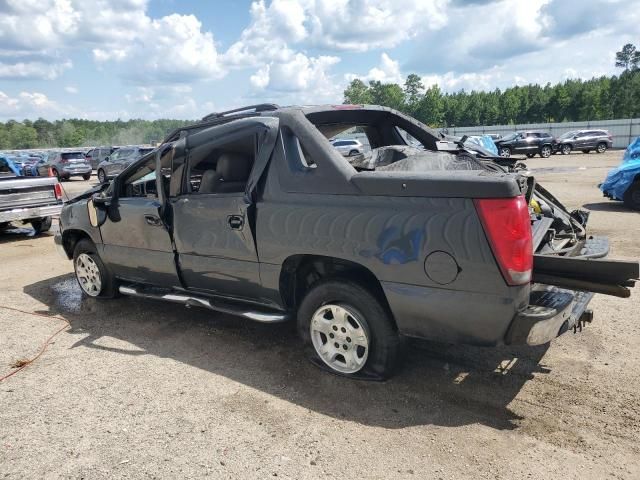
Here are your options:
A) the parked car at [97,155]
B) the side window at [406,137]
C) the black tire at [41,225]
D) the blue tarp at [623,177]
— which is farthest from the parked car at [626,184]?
the parked car at [97,155]

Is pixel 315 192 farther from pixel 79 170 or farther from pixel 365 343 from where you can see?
pixel 79 170

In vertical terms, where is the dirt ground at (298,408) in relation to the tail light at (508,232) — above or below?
below

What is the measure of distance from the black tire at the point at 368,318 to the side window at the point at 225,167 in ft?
3.83

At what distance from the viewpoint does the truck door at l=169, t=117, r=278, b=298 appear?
153 inches

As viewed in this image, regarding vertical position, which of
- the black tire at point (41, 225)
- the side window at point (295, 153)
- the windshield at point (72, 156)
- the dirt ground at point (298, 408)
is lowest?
the dirt ground at point (298, 408)

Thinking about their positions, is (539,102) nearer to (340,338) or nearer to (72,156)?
(72,156)

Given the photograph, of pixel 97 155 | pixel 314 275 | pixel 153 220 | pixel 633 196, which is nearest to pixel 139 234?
pixel 153 220

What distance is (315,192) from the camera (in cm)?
347

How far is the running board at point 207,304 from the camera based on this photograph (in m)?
3.86

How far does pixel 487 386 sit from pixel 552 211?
1643mm

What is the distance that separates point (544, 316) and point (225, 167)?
9.14 feet

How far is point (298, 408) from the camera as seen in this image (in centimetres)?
332

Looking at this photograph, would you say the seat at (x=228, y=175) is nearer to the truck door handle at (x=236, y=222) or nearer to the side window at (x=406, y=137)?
the truck door handle at (x=236, y=222)

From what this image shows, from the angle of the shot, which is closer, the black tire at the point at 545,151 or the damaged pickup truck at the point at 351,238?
the damaged pickup truck at the point at 351,238
